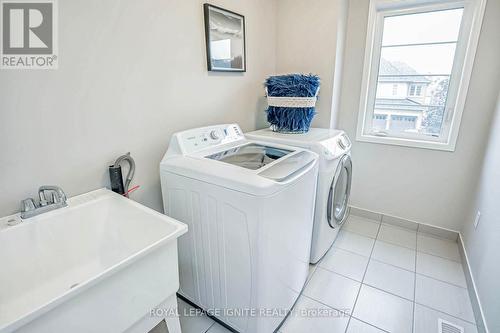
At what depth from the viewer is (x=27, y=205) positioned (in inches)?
40.8

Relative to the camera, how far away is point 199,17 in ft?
5.49

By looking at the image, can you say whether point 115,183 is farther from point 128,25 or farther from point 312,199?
point 312,199

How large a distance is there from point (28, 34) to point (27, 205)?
0.72 meters

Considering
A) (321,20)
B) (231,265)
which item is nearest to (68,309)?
(231,265)

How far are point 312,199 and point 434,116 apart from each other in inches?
64.1

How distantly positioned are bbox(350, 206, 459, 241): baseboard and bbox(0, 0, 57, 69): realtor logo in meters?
2.80

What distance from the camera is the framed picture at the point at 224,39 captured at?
5.68 ft

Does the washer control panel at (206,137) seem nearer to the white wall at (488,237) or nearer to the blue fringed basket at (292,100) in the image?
the blue fringed basket at (292,100)

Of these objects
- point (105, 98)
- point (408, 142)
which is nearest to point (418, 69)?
point (408, 142)

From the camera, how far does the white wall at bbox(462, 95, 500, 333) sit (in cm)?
136

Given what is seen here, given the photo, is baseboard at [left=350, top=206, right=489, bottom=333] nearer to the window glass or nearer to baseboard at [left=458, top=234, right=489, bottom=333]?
baseboard at [left=458, top=234, right=489, bottom=333]

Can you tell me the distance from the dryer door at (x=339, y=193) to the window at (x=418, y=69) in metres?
0.61

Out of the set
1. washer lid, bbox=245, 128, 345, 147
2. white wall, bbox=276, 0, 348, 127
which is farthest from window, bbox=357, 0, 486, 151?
washer lid, bbox=245, 128, 345, 147

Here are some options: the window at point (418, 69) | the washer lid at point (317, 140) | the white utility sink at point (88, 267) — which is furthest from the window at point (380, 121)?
the white utility sink at point (88, 267)
